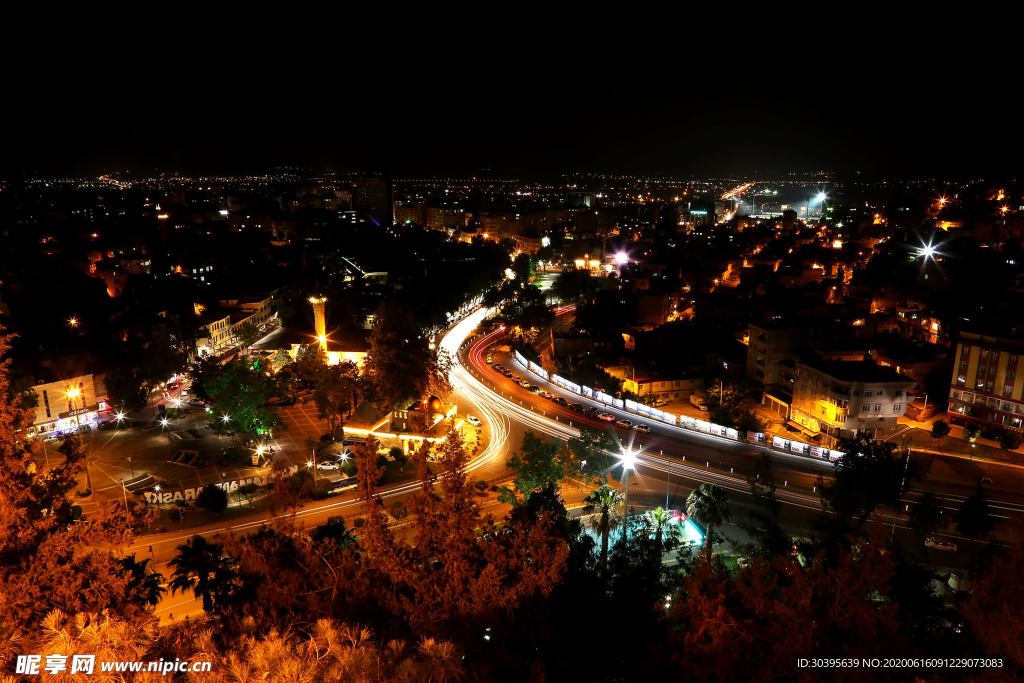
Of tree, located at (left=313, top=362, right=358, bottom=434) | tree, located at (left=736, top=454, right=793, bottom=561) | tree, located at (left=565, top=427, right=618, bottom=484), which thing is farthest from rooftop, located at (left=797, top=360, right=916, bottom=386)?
tree, located at (left=313, top=362, right=358, bottom=434)

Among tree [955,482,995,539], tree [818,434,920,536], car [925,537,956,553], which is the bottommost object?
car [925,537,956,553]

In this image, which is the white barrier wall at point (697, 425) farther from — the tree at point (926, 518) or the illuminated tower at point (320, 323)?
the illuminated tower at point (320, 323)

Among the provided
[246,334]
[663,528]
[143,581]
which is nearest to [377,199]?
[246,334]

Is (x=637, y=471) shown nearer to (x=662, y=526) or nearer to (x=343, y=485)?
(x=662, y=526)

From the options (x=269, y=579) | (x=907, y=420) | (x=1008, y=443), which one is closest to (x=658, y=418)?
(x=907, y=420)

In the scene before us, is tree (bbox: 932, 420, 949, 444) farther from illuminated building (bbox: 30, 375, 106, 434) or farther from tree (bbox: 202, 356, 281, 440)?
illuminated building (bbox: 30, 375, 106, 434)

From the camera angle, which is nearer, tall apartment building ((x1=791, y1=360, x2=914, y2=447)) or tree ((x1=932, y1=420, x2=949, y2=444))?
tall apartment building ((x1=791, y1=360, x2=914, y2=447))
